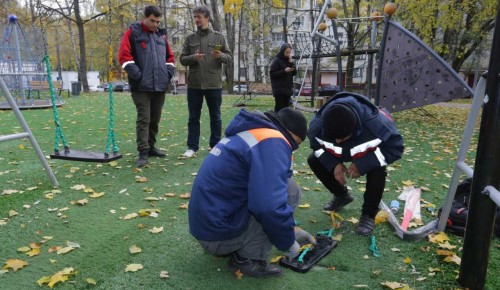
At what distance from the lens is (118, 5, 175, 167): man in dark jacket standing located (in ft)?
14.4

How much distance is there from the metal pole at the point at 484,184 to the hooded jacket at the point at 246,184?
3.13 feet

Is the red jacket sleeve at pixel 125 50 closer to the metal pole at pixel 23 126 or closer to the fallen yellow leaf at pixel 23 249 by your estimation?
the metal pole at pixel 23 126

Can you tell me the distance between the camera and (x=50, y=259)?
2.46 metres

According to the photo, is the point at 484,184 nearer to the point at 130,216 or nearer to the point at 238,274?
the point at 238,274

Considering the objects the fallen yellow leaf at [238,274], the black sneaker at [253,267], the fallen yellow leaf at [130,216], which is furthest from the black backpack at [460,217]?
the fallen yellow leaf at [130,216]

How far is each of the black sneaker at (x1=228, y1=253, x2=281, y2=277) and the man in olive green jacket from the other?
9.78 ft

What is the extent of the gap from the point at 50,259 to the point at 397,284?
2.13m

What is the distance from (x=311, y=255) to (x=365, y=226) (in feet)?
2.00

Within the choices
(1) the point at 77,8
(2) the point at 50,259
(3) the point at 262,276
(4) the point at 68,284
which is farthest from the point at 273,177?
(1) the point at 77,8

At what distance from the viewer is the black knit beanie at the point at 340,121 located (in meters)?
2.46

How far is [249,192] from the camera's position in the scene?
6.28 feet

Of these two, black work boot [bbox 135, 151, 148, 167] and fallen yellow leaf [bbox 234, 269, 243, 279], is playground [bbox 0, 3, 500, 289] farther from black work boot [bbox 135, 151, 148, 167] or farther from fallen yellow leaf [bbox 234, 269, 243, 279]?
black work boot [bbox 135, 151, 148, 167]

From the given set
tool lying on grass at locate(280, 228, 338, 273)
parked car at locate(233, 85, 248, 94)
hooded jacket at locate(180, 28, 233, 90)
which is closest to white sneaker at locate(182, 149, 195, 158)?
hooded jacket at locate(180, 28, 233, 90)

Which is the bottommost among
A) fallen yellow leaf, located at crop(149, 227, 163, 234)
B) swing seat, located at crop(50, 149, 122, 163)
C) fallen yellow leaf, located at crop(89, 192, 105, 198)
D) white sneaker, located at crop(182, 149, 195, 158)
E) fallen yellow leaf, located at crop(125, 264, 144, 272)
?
fallen yellow leaf, located at crop(125, 264, 144, 272)
